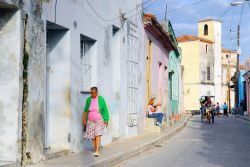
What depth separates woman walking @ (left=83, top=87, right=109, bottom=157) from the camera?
10.9m

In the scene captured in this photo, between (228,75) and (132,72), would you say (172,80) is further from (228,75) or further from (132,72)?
(228,75)

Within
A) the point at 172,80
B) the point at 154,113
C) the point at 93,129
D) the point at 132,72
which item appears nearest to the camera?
the point at 93,129

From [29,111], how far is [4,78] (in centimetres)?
76

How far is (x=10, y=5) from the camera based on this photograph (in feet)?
27.0

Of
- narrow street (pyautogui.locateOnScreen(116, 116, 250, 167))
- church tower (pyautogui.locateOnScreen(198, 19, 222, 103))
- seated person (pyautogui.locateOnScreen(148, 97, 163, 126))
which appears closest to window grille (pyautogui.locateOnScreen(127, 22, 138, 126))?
narrow street (pyautogui.locateOnScreen(116, 116, 250, 167))

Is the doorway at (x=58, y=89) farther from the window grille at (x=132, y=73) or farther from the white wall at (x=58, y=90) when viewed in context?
the window grille at (x=132, y=73)

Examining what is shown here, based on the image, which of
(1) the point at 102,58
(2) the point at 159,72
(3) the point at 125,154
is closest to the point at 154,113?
(2) the point at 159,72

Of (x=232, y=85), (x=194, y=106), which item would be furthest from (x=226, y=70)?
(x=194, y=106)

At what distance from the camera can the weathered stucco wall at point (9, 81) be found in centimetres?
836

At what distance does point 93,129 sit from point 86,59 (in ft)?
7.87

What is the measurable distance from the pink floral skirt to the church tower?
195ft

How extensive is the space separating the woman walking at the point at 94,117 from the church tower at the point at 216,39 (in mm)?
59276

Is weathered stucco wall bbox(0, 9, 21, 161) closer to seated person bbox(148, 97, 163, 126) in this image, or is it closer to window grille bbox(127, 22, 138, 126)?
window grille bbox(127, 22, 138, 126)

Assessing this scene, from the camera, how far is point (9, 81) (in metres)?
8.46
